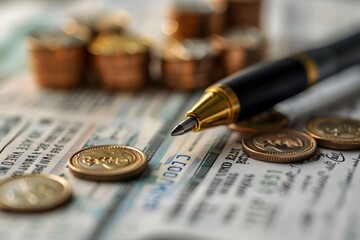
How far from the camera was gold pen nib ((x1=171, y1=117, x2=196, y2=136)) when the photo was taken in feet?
2.16

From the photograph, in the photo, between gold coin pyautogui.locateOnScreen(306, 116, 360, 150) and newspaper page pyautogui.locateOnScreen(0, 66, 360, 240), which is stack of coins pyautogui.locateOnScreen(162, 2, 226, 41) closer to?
newspaper page pyautogui.locateOnScreen(0, 66, 360, 240)

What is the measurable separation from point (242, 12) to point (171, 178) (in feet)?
1.73

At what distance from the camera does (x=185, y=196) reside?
592 millimetres

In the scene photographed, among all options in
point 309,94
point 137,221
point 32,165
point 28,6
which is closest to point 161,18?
point 28,6

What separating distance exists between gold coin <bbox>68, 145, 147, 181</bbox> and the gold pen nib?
0.04 meters

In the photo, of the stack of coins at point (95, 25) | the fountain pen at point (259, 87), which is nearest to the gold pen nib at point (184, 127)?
the fountain pen at point (259, 87)

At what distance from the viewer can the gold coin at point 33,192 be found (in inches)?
21.9

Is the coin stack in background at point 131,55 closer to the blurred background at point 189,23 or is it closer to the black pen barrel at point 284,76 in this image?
the blurred background at point 189,23

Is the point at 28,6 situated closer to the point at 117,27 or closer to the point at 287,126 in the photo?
the point at 117,27

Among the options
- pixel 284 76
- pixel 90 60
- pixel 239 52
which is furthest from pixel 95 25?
pixel 284 76

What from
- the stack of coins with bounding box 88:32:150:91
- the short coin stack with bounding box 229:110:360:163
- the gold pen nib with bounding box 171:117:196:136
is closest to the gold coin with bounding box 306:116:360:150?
the short coin stack with bounding box 229:110:360:163

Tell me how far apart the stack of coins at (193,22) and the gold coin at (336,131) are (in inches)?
12.5

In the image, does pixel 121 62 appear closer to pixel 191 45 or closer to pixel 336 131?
pixel 191 45

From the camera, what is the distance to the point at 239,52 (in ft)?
3.07
